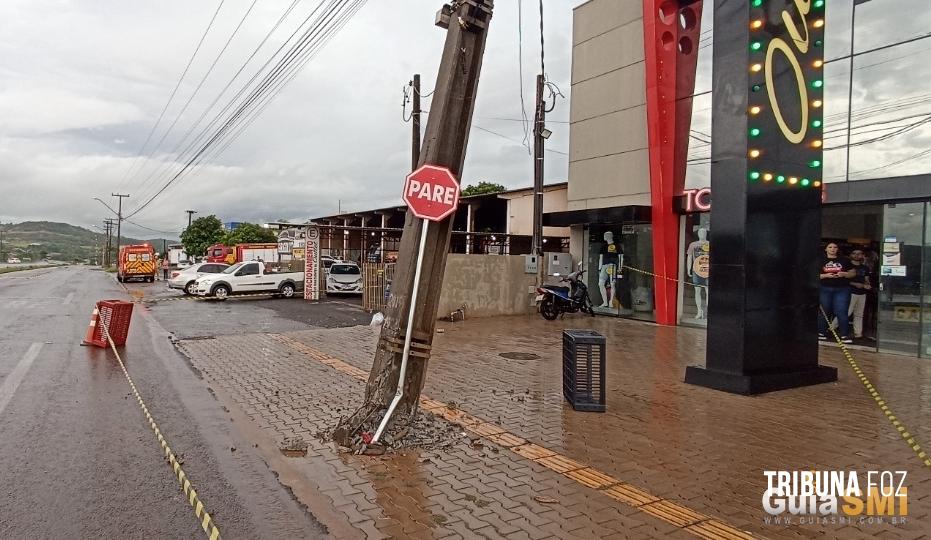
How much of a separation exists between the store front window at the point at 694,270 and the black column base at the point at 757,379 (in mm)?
6151

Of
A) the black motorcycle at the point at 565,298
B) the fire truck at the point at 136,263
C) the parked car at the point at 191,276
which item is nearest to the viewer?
the black motorcycle at the point at 565,298

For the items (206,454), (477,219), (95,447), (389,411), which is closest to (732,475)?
(389,411)

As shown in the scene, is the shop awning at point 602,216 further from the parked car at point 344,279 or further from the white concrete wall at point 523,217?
the parked car at point 344,279

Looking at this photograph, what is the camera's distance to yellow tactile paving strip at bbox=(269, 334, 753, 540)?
3.98 metres

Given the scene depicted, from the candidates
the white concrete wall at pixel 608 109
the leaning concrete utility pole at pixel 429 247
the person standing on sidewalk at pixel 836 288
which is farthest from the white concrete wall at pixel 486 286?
the leaning concrete utility pole at pixel 429 247

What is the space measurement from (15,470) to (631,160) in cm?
1449

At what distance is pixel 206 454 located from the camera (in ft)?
17.8

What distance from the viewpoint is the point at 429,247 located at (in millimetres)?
5676

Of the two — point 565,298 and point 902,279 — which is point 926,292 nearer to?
point 902,279

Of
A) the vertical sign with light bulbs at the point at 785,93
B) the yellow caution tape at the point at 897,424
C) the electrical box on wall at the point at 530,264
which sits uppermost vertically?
the vertical sign with light bulbs at the point at 785,93

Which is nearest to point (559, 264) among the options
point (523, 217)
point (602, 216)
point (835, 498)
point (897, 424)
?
point (602, 216)

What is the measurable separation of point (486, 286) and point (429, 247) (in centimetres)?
1127

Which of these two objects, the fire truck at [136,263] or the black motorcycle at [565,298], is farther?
the fire truck at [136,263]

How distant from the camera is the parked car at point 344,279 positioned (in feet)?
81.9
